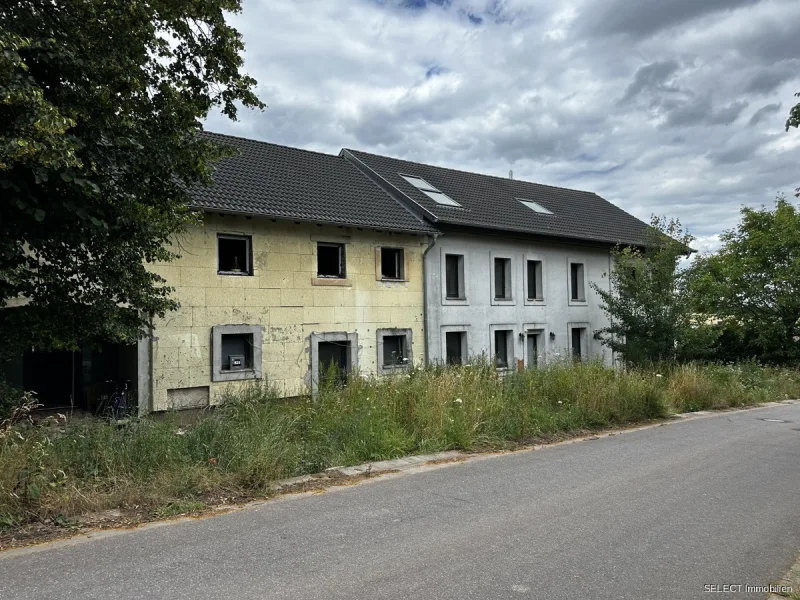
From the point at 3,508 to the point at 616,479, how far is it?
21.2 feet

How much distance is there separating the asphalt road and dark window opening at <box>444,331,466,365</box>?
1105 centimetres

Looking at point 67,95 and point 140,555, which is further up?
point 67,95

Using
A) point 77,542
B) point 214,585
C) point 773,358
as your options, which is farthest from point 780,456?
point 773,358

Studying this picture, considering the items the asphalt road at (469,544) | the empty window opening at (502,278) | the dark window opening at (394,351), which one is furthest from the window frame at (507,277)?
the asphalt road at (469,544)

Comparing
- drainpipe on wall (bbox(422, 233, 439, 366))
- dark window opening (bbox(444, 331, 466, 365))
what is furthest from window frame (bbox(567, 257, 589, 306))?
drainpipe on wall (bbox(422, 233, 439, 366))

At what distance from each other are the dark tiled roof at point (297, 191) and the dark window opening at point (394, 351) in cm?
312

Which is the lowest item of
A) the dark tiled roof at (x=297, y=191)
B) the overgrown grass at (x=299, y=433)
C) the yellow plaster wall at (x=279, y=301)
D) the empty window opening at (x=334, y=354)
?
the overgrown grass at (x=299, y=433)

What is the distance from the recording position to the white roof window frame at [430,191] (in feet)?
67.8

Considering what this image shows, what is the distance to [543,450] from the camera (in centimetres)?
943

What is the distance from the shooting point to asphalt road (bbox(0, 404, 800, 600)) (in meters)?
4.21

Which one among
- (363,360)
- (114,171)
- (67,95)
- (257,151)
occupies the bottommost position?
(363,360)

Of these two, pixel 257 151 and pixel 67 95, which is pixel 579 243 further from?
pixel 67 95

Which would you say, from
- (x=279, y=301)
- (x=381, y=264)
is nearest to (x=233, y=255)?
(x=279, y=301)

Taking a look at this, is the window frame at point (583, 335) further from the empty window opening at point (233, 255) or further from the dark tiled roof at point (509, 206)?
the empty window opening at point (233, 255)
